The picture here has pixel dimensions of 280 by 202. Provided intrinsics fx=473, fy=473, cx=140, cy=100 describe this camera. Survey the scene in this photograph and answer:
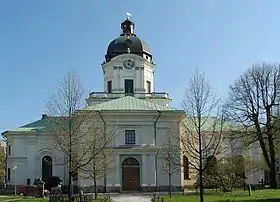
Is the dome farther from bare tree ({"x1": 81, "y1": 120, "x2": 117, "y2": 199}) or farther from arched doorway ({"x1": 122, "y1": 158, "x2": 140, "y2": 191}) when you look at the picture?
arched doorway ({"x1": 122, "y1": 158, "x2": 140, "y2": 191})

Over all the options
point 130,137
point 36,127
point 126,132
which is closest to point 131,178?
point 130,137

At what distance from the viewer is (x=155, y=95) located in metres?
66.1

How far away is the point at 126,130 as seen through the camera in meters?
53.4

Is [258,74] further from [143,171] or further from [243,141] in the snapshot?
[143,171]

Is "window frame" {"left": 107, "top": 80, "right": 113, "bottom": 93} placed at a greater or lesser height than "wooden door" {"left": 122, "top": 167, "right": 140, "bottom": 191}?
greater

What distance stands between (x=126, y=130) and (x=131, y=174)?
5002 mm

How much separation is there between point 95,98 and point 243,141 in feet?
71.2

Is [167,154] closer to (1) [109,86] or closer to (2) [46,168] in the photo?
(2) [46,168]

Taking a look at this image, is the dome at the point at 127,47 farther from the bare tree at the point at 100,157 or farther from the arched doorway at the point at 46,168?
the bare tree at the point at 100,157

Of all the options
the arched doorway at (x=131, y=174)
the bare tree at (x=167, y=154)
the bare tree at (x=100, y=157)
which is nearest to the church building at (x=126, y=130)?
the arched doorway at (x=131, y=174)

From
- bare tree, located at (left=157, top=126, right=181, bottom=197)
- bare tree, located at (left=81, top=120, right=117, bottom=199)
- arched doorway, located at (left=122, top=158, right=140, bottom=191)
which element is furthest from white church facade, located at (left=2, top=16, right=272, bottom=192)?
bare tree, located at (left=81, top=120, right=117, bottom=199)

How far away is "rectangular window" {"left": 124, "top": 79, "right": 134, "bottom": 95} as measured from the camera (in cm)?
6531

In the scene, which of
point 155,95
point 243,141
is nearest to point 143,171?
point 243,141

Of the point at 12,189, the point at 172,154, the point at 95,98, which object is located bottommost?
the point at 12,189
